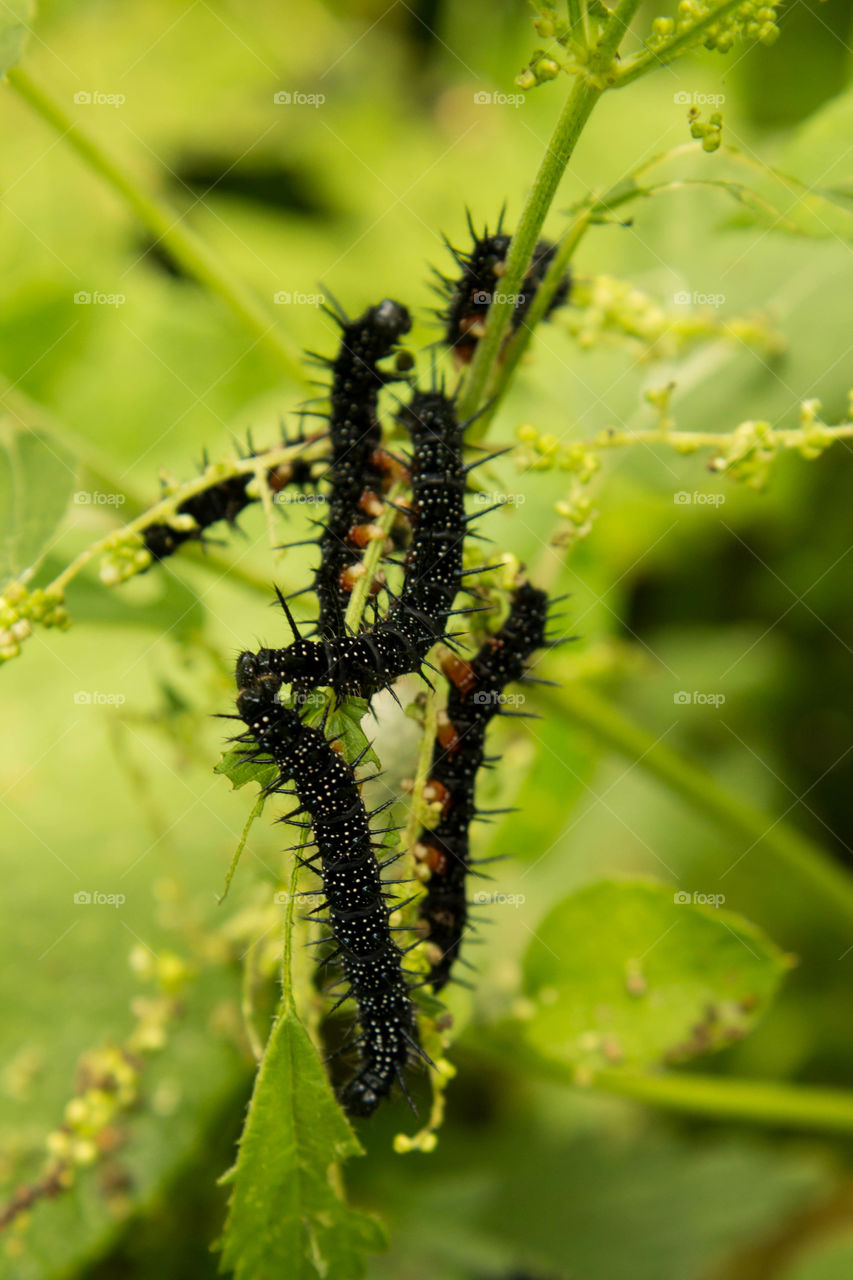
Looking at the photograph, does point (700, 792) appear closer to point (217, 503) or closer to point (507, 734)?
point (507, 734)

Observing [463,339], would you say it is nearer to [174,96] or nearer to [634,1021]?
[634,1021]

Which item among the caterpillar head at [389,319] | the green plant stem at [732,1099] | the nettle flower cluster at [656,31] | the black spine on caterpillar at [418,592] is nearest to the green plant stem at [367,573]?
the black spine on caterpillar at [418,592]

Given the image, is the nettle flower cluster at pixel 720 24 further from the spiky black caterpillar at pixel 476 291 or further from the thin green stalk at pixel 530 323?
the spiky black caterpillar at pixel 476 291

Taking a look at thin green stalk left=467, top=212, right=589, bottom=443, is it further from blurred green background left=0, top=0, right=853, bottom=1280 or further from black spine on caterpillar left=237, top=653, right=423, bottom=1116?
black spine on caterpillar left=237, top=653, right=423, bottom=1116

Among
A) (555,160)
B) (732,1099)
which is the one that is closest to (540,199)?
(555,160)

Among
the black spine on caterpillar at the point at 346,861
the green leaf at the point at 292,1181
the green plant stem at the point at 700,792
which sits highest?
the green plant stem at the point at 700,792

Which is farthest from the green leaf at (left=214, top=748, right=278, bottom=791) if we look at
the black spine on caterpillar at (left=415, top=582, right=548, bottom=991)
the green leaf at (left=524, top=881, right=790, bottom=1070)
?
the green leaf at (left=524, top=881, right=790, bottom=1070)
